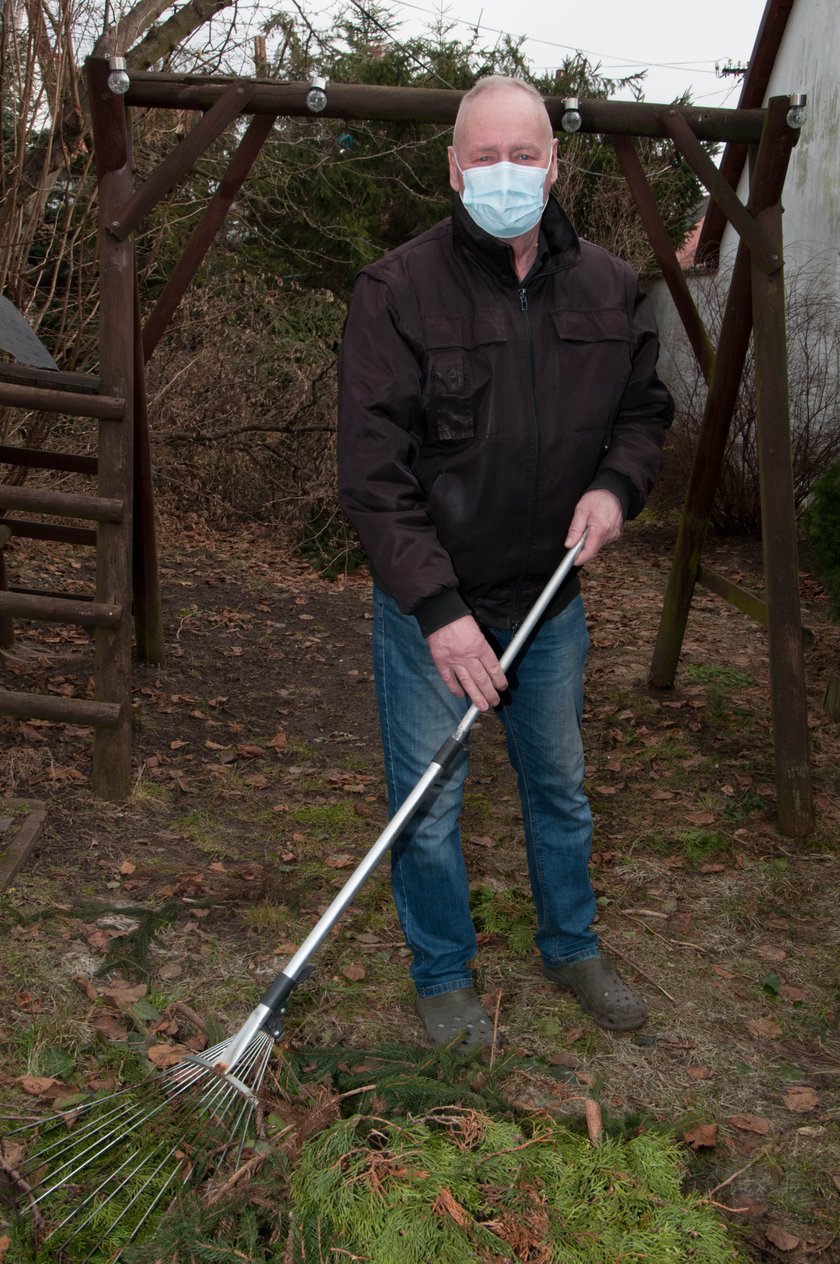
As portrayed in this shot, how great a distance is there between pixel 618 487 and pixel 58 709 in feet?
8.65

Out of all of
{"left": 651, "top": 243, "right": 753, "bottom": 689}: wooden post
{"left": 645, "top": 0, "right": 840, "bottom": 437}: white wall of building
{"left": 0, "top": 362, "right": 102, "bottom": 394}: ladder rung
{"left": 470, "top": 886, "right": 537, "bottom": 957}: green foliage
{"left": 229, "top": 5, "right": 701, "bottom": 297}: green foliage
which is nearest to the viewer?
{"left": 470, "top": 886, "right": 537, "bottom": 957}: green foliage

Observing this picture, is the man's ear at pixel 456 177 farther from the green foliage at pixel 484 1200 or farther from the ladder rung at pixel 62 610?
the ladder rung at pixel 62 610

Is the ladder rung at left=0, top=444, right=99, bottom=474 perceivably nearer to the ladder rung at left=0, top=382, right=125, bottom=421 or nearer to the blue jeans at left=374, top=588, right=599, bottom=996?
the ladder rung at left=0, top=382, right=125, bottom=421

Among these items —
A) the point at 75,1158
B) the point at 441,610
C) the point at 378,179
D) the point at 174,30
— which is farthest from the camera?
the point at 378,179

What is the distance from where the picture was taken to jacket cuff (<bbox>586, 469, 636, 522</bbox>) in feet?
9.45

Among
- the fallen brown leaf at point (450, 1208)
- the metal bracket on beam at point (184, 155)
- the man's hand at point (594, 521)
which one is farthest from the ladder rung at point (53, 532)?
the fallen brown leaf at point (450, 1208)

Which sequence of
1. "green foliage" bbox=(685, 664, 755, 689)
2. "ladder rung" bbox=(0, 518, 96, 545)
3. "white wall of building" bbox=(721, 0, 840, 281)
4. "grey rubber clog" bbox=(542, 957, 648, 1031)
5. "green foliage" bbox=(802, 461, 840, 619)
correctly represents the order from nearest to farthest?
"grey rubber clog" bbox=(542, 957, 648, 1031) → "ladder rung" bbox=(0, 518, 96, 545) → "green foliage" bbox=(802, 461, 840, 619) → "green foliage" bbox=(685, 664, 755, 689) → "white wall of building" bbox=(721, 0, 840, 281)

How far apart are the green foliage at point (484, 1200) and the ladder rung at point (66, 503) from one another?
296cm

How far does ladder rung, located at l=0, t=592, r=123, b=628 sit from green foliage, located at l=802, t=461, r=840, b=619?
3.60 metres

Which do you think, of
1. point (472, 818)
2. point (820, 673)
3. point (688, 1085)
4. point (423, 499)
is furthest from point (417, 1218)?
point (820, 673)

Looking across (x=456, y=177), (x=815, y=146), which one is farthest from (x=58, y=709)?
(x=815, y=146)

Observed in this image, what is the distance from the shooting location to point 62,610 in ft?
15.3

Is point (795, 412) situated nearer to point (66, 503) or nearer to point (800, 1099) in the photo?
point (66, 503)

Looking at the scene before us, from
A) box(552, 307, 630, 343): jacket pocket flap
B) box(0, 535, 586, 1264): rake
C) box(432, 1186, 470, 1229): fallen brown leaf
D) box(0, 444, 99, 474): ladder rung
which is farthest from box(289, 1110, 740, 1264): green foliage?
box(0, 444, 99, 474): ladder rung
